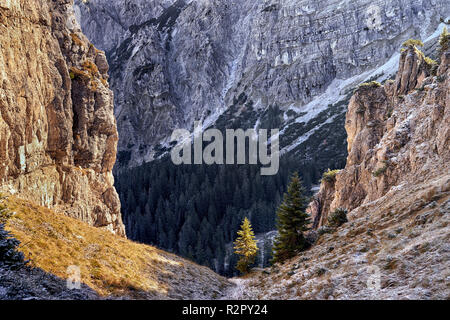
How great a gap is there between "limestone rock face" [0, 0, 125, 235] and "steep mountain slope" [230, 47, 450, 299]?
2080 cm

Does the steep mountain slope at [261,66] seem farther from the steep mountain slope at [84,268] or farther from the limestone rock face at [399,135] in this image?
the steep mountain slope at [84,268]

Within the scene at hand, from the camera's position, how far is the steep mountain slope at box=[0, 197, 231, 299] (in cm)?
1129

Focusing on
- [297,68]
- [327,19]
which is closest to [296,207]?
[297,68]

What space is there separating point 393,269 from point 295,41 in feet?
516

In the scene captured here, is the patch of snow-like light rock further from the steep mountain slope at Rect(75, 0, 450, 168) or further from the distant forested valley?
the distant forested valley

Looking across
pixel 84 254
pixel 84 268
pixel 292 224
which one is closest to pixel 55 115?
pixel 84 254

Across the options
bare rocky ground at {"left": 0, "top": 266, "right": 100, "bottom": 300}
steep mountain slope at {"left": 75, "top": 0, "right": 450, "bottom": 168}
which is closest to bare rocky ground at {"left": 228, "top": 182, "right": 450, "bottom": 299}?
bare rocky ground at {"left": 0, "top": 266, "right": 100, "bottom": 300}

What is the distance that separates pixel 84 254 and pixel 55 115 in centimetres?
1989

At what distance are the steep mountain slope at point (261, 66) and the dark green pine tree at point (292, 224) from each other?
68.2 m

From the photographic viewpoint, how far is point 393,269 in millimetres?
10336

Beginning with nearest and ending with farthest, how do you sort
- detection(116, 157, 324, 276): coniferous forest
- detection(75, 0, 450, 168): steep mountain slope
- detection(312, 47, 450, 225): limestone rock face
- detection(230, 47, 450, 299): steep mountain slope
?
detection(230, 47, 450, 299): steep mountain slope
detection(312, 47, 450, 225): limestone rock face
detection(116, 157, 324, 276): coniferous forest
detection(75, 0, 450, 168): steep mountain slope

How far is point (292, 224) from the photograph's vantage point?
26.2 m

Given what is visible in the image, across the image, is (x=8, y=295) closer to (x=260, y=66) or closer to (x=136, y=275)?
(x=136, y=275)

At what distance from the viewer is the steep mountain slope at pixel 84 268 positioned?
37.0 ft
